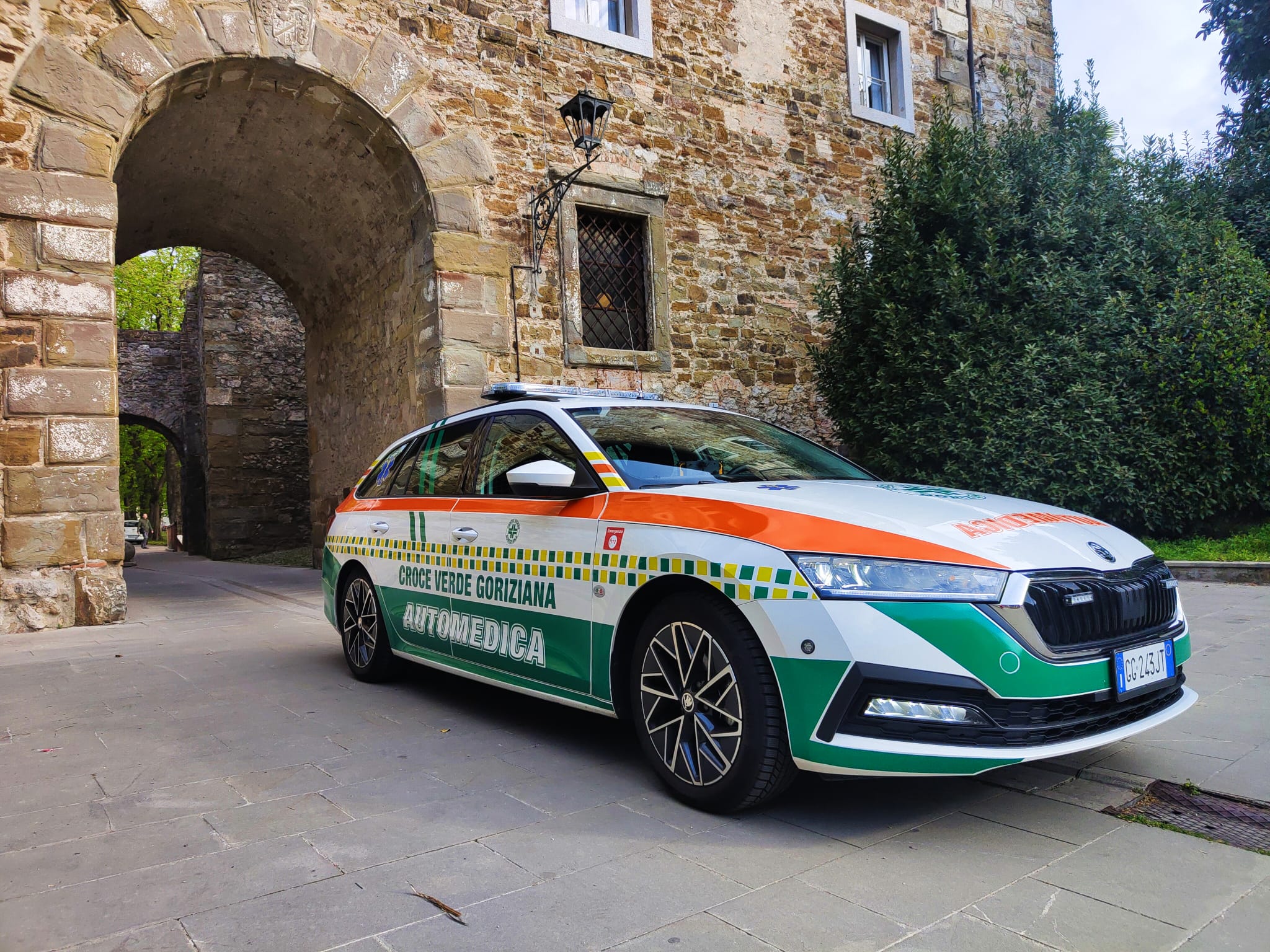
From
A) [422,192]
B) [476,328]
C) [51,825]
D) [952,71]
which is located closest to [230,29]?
[422,192]

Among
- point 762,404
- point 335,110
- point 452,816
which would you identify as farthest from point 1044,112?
point 452,816

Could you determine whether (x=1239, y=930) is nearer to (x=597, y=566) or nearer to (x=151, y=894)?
(x=597, y=566)

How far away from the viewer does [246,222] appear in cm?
1248

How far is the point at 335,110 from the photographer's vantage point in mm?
9773

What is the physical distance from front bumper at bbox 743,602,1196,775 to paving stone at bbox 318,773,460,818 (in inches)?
57.2

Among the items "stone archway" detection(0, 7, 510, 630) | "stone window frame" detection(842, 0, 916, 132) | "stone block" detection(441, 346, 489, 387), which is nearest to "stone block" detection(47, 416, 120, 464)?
"stone archway" detection(0, 7, 510, 630)

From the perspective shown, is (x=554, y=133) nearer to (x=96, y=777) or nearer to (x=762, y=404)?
(x=762, y=404)

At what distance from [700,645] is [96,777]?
2.55m

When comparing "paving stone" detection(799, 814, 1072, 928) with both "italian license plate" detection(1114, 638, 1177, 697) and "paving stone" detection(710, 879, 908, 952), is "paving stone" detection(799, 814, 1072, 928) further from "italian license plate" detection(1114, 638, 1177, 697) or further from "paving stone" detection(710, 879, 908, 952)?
"italian license plate" detection(1114, 638, 1177, 697)

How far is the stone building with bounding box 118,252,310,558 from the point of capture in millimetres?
19781

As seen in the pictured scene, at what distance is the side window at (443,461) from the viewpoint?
4.80 metres

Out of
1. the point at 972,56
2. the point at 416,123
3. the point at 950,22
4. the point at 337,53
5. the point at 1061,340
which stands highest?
the point at 950,22

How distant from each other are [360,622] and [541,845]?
9.82ft

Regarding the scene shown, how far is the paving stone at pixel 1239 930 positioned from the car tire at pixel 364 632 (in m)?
4.06
